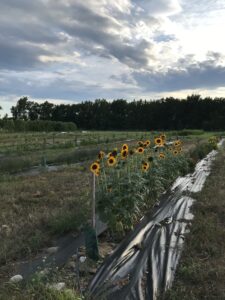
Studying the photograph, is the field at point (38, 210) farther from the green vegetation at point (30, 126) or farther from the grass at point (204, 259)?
the green vegetation at point (30, 126)

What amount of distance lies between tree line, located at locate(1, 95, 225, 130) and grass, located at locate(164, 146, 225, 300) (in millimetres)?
51279

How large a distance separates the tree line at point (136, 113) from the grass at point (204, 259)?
51279mm

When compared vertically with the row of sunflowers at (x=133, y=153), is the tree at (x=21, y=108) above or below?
above

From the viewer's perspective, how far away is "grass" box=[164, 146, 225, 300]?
301 cm

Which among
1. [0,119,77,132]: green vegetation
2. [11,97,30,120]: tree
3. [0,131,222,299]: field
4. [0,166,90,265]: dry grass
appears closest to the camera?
[0,131,222,299]: field

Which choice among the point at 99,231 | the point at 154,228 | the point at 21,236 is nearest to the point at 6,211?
the point at 21,236

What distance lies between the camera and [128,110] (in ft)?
221

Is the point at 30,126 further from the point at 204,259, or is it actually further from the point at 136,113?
the point at 204,259

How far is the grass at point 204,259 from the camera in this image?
3014 millimetres

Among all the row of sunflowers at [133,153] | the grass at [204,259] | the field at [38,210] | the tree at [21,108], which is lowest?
the grass at [204,259]

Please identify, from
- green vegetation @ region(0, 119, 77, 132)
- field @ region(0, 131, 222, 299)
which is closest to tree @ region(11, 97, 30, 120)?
green vegetation @ region(0, 119, 77, 132)

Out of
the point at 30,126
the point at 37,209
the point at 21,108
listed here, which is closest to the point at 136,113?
the point at 21,108

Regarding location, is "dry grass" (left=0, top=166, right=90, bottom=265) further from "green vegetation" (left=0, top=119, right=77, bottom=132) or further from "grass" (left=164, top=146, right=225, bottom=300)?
"green vegetation" (left=0, top=119, right=77, bottom=132)

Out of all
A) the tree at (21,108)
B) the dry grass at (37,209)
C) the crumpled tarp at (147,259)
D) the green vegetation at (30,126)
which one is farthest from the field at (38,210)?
the tree at (21,108)
